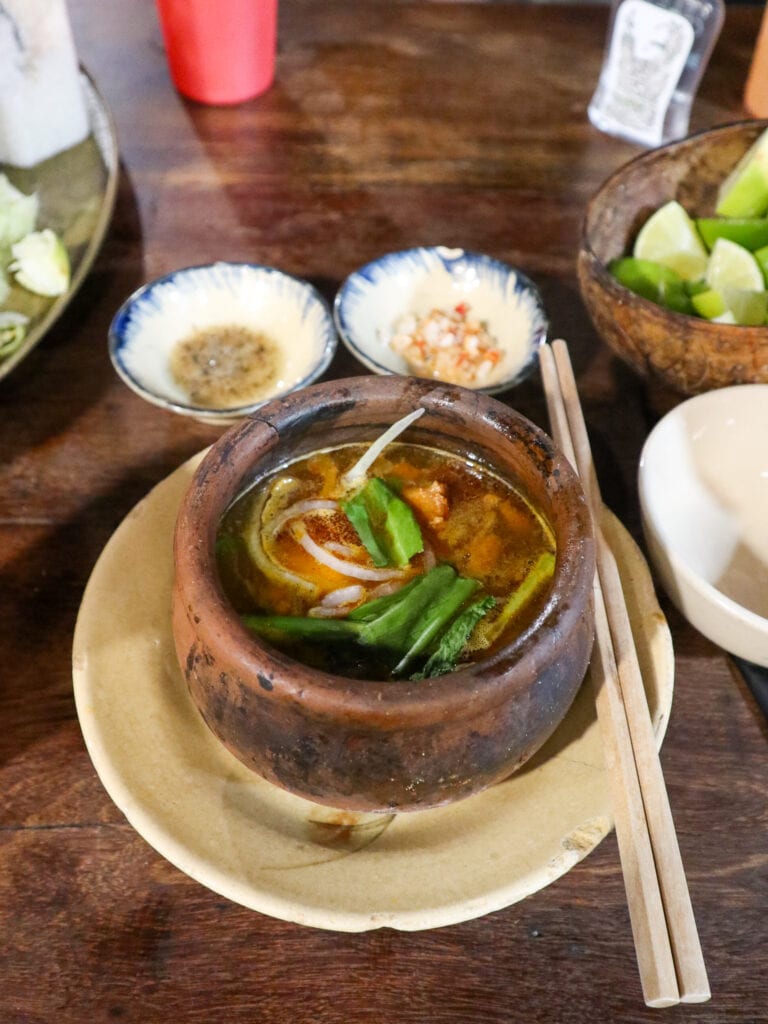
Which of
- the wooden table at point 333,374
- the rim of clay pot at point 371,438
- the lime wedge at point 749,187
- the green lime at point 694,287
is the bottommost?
the wooden table at point 333,374

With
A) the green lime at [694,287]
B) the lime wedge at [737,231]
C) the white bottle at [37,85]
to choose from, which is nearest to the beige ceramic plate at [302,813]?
the green lime at [694,287]

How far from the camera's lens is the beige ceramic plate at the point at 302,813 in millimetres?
931

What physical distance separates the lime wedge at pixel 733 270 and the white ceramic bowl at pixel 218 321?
0.69 metres

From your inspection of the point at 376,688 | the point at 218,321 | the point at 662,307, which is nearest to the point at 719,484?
the point at 662,307

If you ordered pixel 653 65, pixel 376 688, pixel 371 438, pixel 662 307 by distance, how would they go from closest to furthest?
pixel 376 688 < pixel 371 438 < pixel 662 307 < pixel 653 65

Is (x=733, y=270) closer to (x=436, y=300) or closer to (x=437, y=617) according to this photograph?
(x=436, y=300)

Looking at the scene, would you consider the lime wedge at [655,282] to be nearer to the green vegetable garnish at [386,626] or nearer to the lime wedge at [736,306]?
the lime wedge at [736,306]

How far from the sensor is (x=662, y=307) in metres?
1.43

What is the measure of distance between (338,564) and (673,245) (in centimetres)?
99

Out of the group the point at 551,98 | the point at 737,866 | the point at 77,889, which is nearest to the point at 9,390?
the point at 77,889

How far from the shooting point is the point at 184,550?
0.96m

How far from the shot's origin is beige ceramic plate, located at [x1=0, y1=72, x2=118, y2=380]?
1.62m

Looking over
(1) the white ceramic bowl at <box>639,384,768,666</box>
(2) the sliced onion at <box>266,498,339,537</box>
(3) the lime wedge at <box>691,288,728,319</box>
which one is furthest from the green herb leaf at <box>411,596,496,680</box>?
(3) the lime wedge at <box>691,288,728,319</box>

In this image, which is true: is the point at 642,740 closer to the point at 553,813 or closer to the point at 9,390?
the point at 553,813
